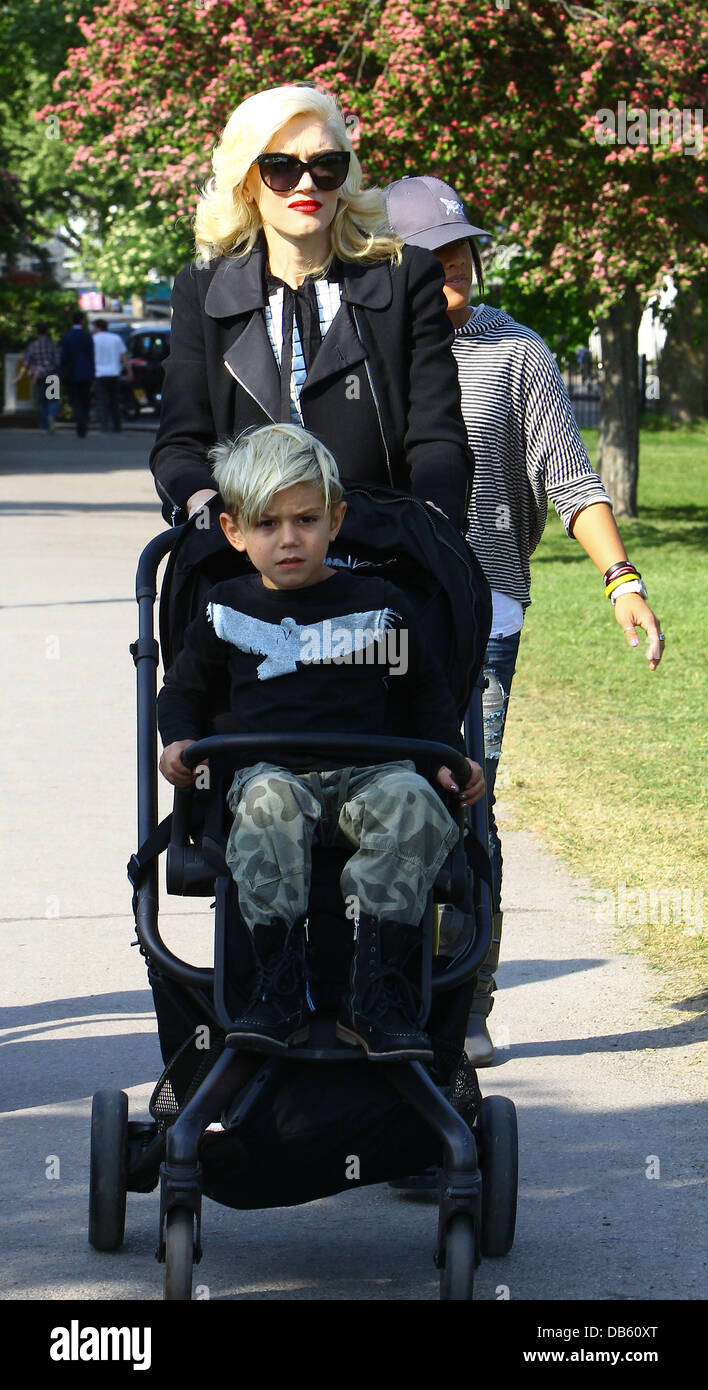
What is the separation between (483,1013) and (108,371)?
29.2 m

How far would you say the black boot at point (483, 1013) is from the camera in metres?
4.73

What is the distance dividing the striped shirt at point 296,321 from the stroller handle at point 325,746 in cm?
82

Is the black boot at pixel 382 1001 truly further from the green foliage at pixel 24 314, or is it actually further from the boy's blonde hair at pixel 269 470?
the green foliage at pixel 24 314

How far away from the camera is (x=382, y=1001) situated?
323 centimetres

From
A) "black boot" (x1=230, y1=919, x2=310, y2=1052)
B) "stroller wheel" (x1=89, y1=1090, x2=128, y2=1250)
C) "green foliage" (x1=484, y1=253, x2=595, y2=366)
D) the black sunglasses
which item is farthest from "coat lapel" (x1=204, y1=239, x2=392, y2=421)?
"green foliage" (x1=484, y1=253, x2=595, y2=366)

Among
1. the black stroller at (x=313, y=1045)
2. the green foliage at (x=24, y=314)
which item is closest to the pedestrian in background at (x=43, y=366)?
the green foliage at (x=24, y=314)

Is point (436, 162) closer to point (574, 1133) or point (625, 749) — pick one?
point (625, 749)

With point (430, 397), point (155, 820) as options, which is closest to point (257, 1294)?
point (155, 820)

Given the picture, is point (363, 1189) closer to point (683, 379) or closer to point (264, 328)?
point (264, 328)

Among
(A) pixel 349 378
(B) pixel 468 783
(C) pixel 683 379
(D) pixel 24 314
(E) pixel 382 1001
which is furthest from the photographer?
(C) pixel 683 379

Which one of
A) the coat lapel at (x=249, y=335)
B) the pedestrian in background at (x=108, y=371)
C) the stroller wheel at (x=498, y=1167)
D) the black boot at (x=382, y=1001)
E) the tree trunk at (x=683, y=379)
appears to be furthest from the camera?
the tree trunk at (x=683, y=379)

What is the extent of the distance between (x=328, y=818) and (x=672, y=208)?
529 inches

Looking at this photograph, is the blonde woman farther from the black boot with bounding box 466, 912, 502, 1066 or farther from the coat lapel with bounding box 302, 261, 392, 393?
the black boot with bounding box 466, 912, 502, 1066

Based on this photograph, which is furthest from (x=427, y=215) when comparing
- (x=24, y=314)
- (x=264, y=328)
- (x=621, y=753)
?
(x=24, y=314)
